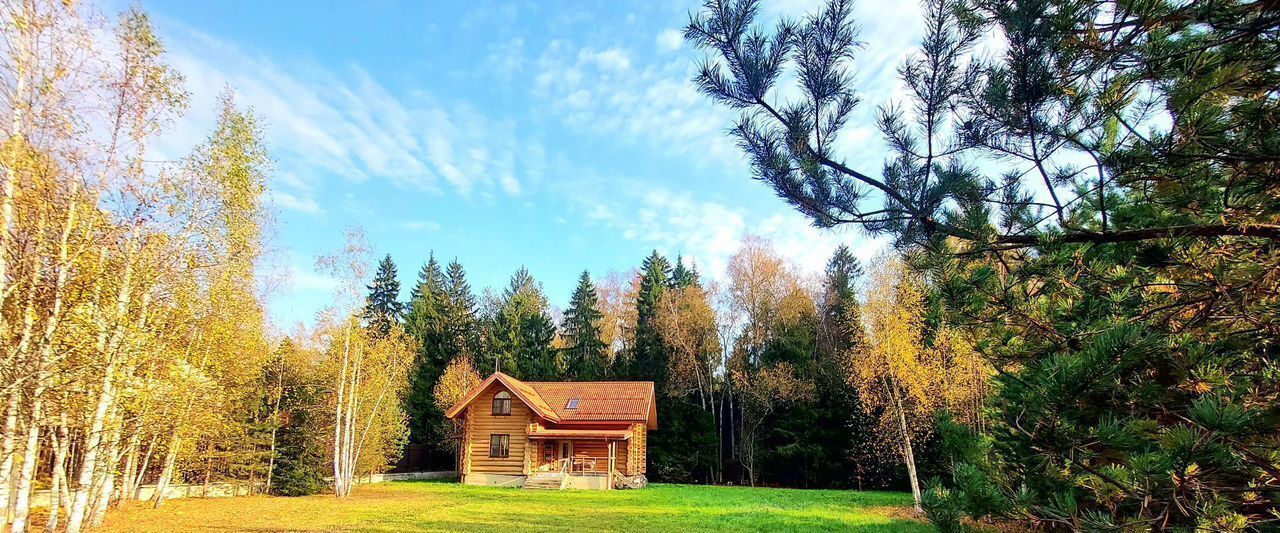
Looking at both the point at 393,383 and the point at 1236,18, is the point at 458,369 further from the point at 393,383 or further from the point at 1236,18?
the point at 1236,18

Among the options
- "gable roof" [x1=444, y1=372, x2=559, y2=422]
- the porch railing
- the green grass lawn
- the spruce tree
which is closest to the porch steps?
the porch railing

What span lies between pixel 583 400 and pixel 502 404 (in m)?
3.18

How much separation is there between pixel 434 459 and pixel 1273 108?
30.2 m

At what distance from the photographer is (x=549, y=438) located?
21.3m

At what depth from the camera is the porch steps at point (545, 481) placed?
67.1 feet

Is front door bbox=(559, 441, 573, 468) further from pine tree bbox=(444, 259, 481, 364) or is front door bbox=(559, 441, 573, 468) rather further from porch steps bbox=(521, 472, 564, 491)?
pine tree bbox=(444, 259, 481, 364)

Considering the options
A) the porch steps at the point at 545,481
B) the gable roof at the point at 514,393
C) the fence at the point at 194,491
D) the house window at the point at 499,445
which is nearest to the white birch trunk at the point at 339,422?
the fence at the point at 194,491

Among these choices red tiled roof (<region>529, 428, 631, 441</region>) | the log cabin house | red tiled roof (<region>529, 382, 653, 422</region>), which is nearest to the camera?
red tiled roof (<region>529, 428, 631, 441</region>)

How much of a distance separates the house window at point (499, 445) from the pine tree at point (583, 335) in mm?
7585

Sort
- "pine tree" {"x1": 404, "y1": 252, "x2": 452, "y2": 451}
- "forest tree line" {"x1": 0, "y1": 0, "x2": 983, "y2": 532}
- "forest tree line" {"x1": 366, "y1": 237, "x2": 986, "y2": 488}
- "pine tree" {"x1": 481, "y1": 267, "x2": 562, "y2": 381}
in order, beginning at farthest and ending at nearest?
"pine tree" {"x1": 481, "y1": 267, "x2": 562, "y2": 381} → "pine tree" {"x1": 404, "y1": 252, "x2": 452, "y2": 451} → "forest tree line" {"x1": 366, "y1": 237, "x2": 986, "y2": 488} → "forest tree line" {"x1": 0, "y1": 0, "x2": 983, "y2": 532}

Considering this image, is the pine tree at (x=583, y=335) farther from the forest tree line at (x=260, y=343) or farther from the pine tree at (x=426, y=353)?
the pine tree at (x=426, y=353)

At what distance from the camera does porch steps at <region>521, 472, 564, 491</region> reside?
20.4 meters

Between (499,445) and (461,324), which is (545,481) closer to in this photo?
(499,445)

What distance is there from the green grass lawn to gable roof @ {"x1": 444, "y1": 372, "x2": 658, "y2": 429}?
3924 mm
